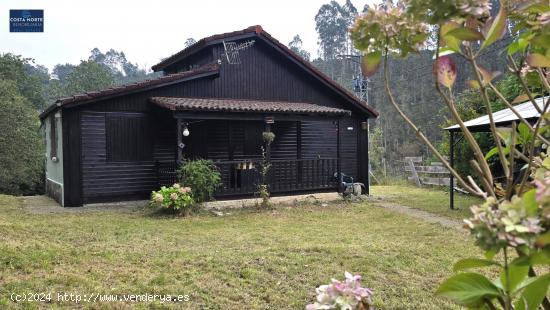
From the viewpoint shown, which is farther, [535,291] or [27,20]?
[27,20]

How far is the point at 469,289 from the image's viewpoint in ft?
3.21

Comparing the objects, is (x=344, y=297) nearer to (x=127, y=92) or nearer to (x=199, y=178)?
(x=199, y=178)

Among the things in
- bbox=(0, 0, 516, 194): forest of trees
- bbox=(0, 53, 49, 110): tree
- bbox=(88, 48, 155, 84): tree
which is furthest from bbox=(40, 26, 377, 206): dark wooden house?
bbox=(88, 48, 155, 84): tree

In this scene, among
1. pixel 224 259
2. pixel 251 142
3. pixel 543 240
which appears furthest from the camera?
pixel 251 142

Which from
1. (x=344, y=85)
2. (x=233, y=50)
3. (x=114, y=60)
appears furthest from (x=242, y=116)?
(x=114, y=60)

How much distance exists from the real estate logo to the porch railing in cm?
556

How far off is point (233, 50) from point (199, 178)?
14.8ft

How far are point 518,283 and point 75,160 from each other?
418 inches

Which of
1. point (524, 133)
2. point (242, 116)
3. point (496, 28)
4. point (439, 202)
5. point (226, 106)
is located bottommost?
point (439, 202)

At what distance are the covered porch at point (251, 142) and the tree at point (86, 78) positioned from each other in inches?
1399

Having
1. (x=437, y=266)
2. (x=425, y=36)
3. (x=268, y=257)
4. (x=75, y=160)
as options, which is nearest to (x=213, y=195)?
(x=75, y=160)

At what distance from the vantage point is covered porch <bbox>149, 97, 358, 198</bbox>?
10.4 m

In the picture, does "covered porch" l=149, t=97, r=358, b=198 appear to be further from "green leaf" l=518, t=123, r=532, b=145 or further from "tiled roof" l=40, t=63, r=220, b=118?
"green leaf" l=518, t=123, r=532, b=145

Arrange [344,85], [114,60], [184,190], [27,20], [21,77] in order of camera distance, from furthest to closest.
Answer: [114,60]
[344,85]
[21,77]
[27,20]
[184,190]
